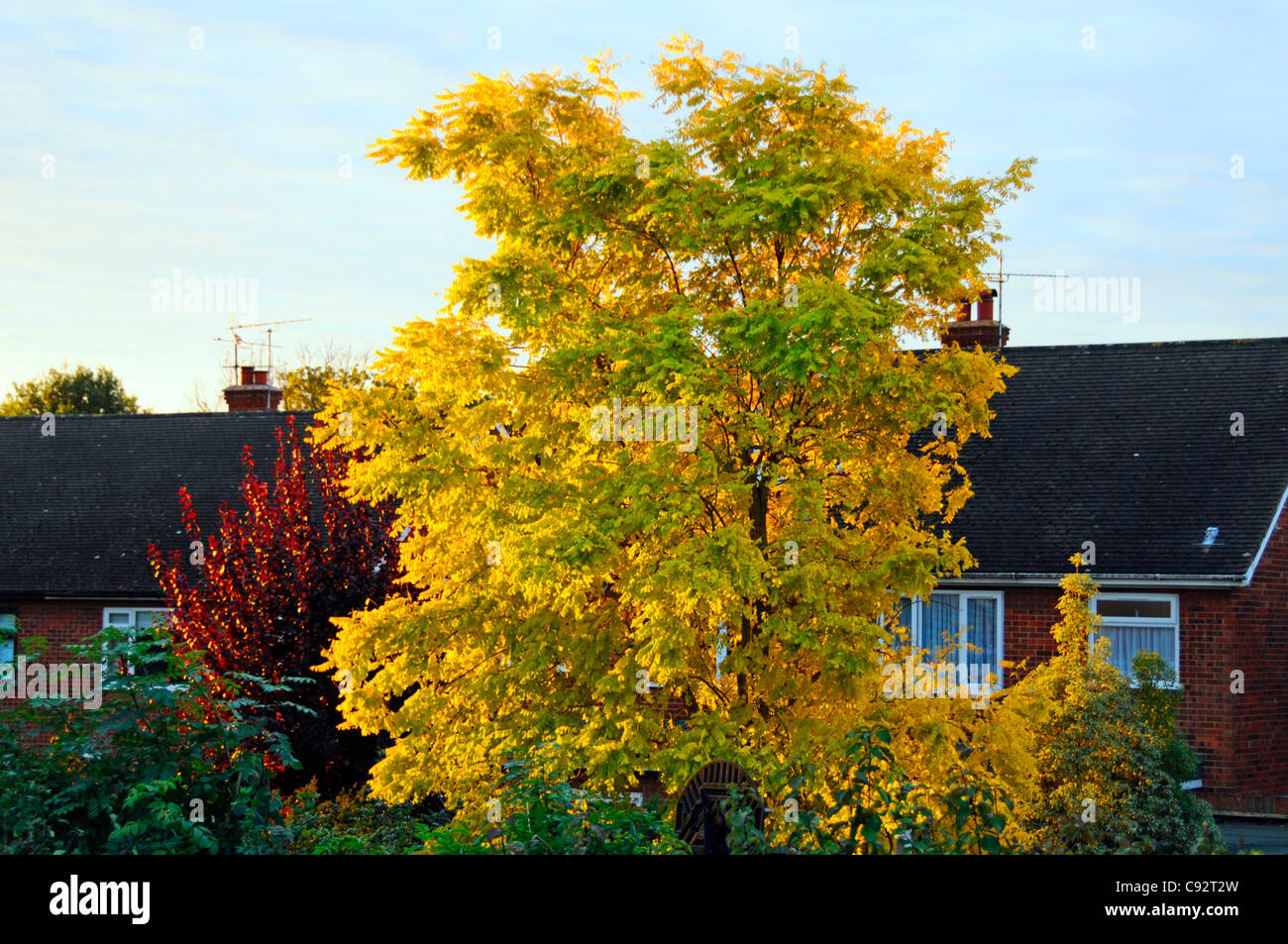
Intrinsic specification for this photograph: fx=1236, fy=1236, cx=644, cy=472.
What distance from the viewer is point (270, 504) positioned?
639 inches

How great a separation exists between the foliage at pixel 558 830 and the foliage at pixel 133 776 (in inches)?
44.2

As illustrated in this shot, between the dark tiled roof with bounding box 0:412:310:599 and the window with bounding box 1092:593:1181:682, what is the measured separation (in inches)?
674

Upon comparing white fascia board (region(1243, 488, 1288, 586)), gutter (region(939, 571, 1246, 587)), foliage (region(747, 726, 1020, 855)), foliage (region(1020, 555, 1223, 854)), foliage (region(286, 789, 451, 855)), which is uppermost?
white fascia board (region(1243, 488, 1288, 586))

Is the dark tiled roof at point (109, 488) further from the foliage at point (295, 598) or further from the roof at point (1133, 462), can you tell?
the roof at point (1133, 462)

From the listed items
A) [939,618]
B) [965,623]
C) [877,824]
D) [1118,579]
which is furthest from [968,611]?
[877,824]

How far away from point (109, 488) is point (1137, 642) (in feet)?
73.8

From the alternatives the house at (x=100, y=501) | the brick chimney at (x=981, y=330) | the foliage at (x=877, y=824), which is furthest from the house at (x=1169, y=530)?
the house at (x=100, y=501)

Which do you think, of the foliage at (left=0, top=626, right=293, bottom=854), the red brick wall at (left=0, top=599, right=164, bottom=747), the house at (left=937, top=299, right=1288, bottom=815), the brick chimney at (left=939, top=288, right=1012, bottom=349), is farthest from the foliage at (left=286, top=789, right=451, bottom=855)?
the brick chimney at (left=939, top=288, right=1012, bottom=349)

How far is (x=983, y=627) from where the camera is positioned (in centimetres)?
2095

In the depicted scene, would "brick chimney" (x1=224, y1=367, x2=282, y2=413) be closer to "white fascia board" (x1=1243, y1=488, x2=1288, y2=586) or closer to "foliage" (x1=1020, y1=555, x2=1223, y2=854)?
"white fascia board" (x1=1243, y1=488, x2=1288, y2=586)

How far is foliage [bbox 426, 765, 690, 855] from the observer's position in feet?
18.8
